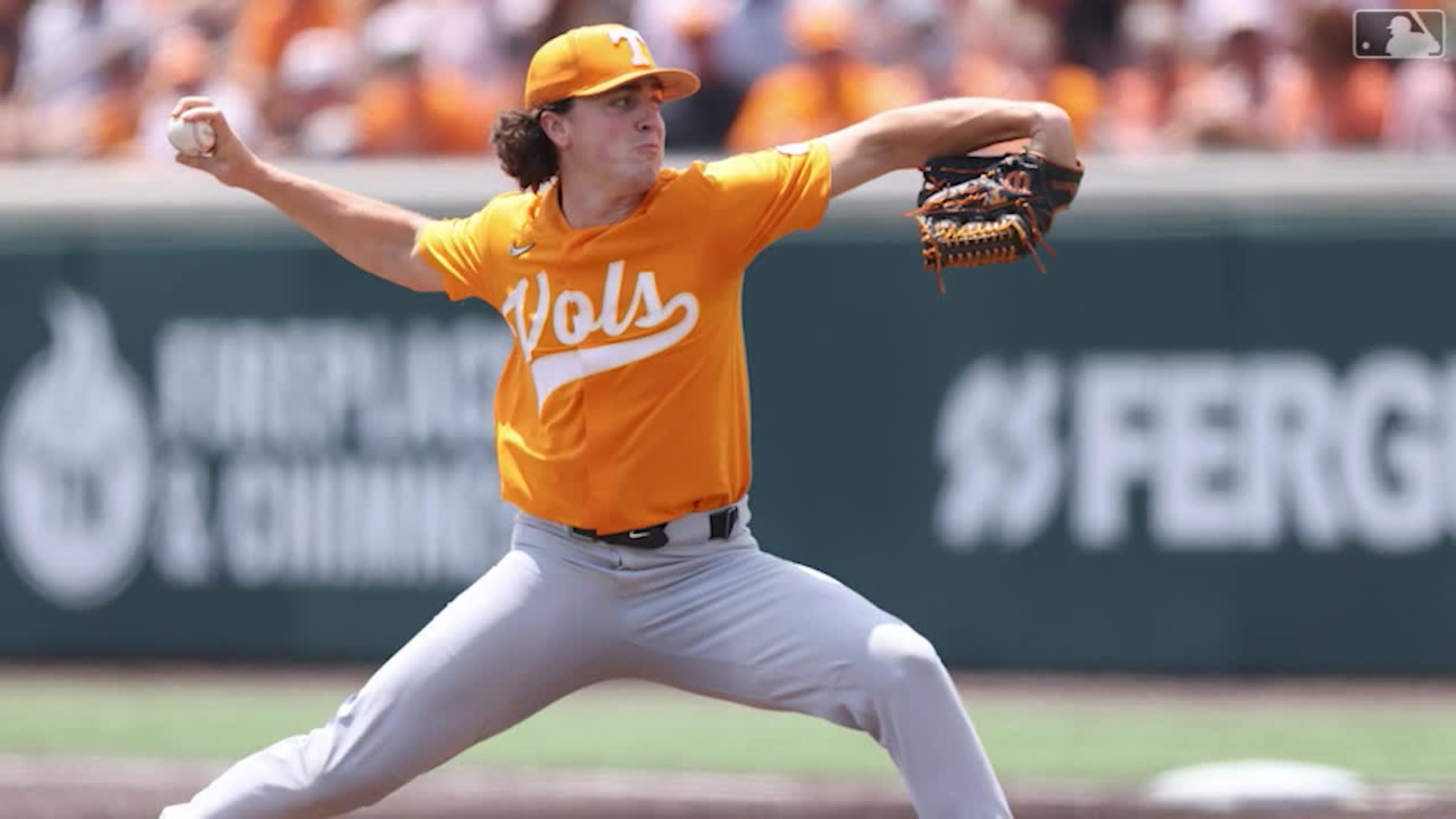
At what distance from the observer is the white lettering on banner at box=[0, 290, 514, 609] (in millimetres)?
10422

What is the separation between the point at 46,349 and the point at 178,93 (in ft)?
5.13

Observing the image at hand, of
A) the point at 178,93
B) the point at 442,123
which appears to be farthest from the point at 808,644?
the point at 178,93

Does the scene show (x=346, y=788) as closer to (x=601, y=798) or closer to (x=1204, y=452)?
(x=601, y=798)

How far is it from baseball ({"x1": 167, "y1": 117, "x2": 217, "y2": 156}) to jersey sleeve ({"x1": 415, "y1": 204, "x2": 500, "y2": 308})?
0.56 m

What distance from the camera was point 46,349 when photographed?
10.8 m

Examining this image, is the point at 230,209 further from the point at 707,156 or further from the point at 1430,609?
the point at 1430,609

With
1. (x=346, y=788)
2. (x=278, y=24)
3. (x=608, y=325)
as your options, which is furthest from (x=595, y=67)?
(x=278, y=24)

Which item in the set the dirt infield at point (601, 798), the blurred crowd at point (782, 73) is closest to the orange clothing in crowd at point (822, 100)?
the blurred crowd at point (782, 73)

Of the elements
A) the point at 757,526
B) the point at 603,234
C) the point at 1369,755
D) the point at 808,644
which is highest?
the point at 603,234

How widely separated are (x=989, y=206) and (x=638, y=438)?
976 millimetres

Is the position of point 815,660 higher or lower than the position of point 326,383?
lower

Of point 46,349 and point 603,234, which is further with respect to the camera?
point 46,349

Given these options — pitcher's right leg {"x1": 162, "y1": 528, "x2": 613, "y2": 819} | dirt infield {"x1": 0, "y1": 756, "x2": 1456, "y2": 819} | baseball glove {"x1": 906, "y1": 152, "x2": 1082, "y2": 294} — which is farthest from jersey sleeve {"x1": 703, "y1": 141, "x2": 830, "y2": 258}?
dirt infield {"x1": 0, "y1": 756, "x2": 1456, "y2": 819}

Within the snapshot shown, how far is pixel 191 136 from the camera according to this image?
17.3ft
